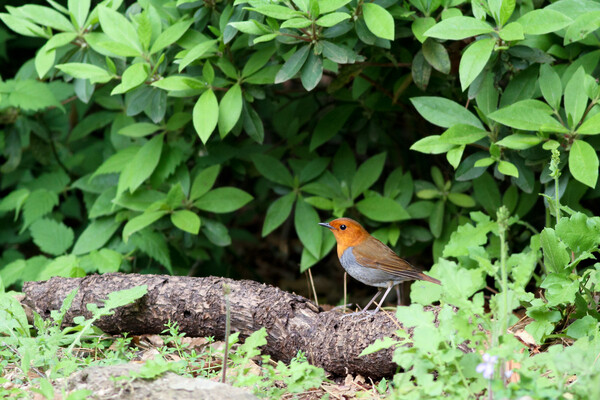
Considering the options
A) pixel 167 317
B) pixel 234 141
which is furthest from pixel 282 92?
pixel 167 317

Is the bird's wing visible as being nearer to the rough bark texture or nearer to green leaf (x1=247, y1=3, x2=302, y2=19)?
the rough bark texture

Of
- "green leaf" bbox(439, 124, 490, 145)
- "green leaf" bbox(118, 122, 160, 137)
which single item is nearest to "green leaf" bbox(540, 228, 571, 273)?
"green leaf" bbox(439, 124, 490, 145)

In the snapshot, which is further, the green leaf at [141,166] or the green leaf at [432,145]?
the green leaf at [141,166]

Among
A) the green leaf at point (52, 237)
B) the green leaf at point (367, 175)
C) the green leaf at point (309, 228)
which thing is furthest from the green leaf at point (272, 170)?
the green leaf at point (52, 237)

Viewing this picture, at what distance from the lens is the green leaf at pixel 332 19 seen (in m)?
3.39

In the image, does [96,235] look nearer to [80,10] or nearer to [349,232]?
[80,10]

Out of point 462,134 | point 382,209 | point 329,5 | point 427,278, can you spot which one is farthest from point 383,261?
point 329,5

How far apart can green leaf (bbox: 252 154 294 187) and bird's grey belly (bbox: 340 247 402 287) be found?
36.5 inches

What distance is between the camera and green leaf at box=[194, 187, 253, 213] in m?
4.49

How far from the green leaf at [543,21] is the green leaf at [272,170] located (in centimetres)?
202

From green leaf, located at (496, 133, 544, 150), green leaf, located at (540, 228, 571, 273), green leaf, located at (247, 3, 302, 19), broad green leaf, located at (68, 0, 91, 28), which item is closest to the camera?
green leaf, located at (540, 228, 571, 273)

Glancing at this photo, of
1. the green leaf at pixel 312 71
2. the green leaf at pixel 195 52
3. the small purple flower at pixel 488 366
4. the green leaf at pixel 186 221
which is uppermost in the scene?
the green leaf at pixel 195 52

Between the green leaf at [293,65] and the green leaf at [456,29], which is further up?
the green leaf at [456,29]

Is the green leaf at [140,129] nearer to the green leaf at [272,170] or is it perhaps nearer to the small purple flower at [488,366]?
the green leaf at [272,170]
